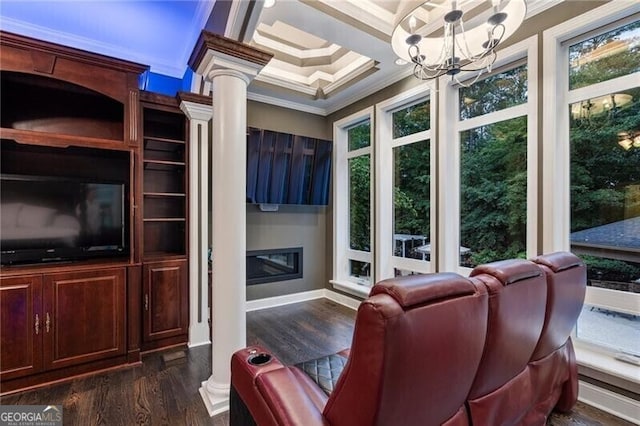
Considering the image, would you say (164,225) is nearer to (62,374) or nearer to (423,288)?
(62,374)

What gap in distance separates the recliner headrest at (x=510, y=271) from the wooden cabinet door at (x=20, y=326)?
9.57 feet

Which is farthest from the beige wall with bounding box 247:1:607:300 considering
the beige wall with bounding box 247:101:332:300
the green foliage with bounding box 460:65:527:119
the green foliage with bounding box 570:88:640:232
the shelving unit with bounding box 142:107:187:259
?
the green foliage with bounding box 570:88:640:232

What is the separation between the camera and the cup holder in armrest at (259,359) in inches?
52.4

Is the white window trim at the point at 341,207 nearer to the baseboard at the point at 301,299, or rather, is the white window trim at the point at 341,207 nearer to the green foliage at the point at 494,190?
the baseboard at the point at 301,299

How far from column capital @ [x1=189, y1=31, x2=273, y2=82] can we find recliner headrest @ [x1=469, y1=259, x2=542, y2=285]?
1.85m

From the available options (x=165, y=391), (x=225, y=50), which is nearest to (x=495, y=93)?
(x=225, y=50)

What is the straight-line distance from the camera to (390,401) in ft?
2.80

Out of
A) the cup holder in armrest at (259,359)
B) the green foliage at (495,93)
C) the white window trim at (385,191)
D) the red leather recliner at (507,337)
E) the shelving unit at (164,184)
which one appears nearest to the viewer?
the red leather recliner at (507,337)

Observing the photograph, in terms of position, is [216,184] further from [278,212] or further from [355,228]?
[355,228]

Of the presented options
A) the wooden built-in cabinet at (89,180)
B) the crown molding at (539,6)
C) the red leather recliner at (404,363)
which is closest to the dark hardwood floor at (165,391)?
the wooden built-in cabinet at (89,180)

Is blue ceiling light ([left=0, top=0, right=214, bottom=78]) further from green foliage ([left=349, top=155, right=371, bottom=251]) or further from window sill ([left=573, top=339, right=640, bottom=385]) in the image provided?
window sill ([left=573, top=339, right=640, bottom=385])

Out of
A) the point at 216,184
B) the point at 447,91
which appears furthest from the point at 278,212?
the point at 447,91

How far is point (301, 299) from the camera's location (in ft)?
14.6

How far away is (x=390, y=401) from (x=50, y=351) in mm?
2678
